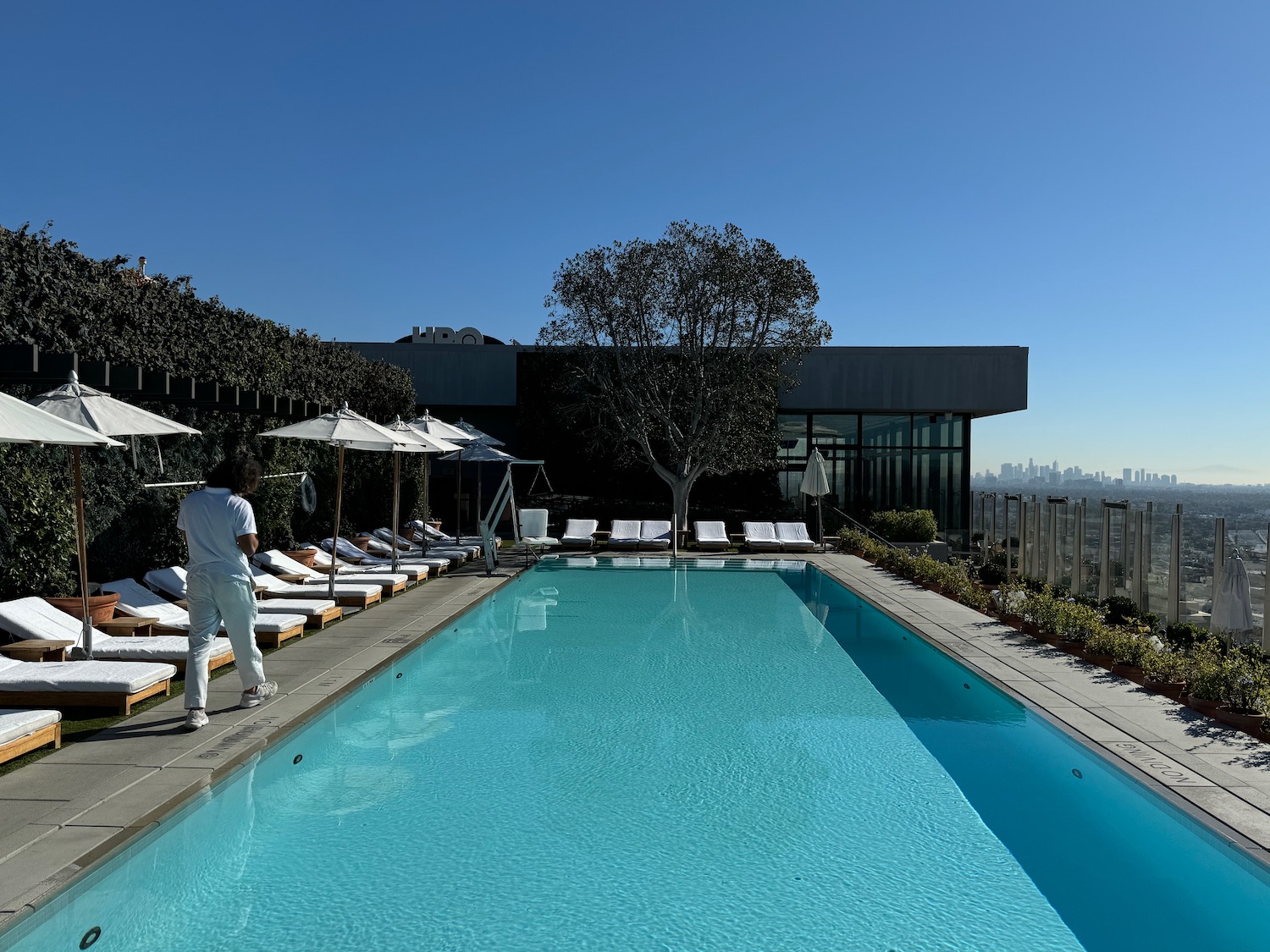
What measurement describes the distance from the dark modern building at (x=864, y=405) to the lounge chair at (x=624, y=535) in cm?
456

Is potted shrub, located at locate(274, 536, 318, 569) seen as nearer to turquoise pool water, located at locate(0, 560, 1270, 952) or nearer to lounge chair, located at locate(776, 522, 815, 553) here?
turquoise pool water, located at locate(0, 560, 1270, 952)

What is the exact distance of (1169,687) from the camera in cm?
677

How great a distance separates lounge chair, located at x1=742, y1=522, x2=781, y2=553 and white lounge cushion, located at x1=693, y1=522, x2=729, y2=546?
1.79 feet

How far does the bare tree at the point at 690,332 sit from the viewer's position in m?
19.3

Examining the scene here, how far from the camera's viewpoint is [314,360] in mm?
14688

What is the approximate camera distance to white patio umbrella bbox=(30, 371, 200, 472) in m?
6.46

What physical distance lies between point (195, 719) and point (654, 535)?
14218mm

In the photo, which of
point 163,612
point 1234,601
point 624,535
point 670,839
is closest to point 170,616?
point 163,612

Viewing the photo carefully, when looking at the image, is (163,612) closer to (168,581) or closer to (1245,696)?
(168,581)

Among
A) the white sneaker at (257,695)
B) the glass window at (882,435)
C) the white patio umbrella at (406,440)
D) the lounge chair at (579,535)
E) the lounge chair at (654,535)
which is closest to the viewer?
the white sneaker at (257,695)

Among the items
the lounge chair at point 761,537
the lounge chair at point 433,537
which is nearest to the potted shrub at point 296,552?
the lounge chair at point 433,537

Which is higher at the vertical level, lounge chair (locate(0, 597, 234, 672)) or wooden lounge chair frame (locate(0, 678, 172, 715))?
lounge chair (locate(0, 597, 234, 672))

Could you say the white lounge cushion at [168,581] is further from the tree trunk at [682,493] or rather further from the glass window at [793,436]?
the glass window at [793,436]

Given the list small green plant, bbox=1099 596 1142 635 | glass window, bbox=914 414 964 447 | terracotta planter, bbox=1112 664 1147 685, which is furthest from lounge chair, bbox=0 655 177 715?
glass window, bbox=914 414 964 447
